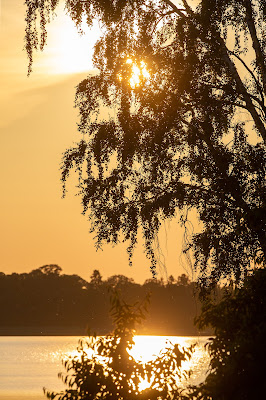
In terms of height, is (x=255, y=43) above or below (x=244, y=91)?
above

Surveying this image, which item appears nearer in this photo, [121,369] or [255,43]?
[121,369]

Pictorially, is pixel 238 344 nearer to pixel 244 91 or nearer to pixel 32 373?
pixel 244 91

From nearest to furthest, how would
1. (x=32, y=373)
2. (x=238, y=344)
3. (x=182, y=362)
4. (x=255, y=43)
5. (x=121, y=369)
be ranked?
(x=238, y=344) < (x=121, y=369) < (x=255, y=43) < (x=182, y=362) < (x=32, y=373)

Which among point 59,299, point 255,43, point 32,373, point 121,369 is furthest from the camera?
point 59,299

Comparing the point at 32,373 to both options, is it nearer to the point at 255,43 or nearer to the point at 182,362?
the point at 182,362

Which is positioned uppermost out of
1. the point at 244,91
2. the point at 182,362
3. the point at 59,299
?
the point at 59,299

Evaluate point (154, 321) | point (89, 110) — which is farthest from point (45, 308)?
point (89, 110)

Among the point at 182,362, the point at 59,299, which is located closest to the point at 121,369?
the point at 182,362

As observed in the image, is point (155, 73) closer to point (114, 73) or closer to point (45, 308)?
point (114, 73)

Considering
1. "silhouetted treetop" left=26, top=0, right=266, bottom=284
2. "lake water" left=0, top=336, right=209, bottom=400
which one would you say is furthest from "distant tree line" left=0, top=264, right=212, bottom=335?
"silhouetted treetop" left=26, top=0, right=266, bottom=284

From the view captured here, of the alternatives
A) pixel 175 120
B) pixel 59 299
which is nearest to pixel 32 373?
pixel 175 120

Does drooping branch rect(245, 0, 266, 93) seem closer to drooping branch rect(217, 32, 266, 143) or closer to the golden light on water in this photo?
drooping branch rect(217, 32, 266, 143)

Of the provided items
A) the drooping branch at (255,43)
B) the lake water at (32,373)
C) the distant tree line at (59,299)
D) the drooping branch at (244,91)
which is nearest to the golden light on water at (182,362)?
the lake water at (32,373)

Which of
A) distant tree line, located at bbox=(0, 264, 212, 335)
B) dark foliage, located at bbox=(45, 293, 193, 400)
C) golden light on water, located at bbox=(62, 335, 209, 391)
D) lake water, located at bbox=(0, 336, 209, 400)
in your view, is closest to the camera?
dark foliage, located at bbox=(45, 293, 193, 400)
